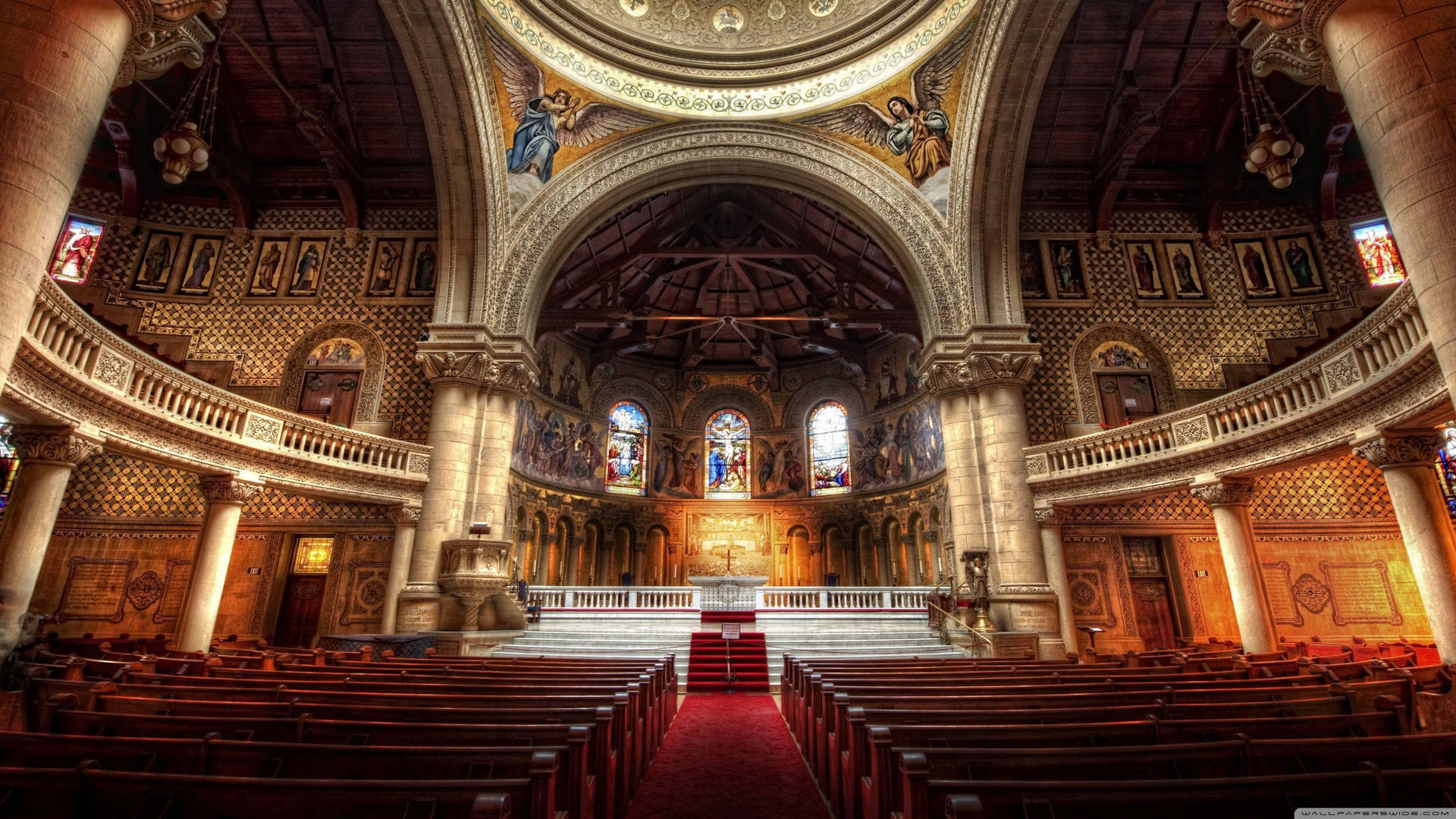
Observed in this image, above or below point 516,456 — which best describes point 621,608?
below

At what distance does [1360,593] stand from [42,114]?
21728 millimetres

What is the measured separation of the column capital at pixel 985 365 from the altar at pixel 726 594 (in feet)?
22.1

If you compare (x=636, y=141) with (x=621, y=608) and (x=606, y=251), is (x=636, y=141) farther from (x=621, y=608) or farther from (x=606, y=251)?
(x=621, y=608)

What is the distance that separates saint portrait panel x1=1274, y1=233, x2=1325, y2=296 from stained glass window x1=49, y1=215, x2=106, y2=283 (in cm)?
2998

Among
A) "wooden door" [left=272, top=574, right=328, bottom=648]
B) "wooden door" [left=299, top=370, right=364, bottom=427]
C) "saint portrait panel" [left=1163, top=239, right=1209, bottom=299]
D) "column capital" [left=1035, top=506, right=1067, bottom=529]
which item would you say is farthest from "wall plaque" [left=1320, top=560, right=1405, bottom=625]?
"wooden door" [left=299, top=370, right=364, bottom=427]

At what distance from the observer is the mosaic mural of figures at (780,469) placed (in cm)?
2441

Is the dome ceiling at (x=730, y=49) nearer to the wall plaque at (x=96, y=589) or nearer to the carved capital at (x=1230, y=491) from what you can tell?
the carved capital at (x=1230, y=491)

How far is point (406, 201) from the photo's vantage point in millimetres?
17391

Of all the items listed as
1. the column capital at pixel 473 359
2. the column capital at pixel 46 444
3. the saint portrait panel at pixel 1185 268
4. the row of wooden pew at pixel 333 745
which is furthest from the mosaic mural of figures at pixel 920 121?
the column capital at pixel 46 444

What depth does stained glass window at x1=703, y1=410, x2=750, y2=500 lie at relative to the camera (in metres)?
24.9

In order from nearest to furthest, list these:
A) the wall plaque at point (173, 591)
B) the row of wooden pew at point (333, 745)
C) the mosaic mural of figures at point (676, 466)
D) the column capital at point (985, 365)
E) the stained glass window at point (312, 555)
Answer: the row of wooden pew at point (333, 745) → the wall plaque at point (173, 591) → the column capital at point (985, 365) → the stained glass window at point (312, 555) → the mosaic mural of figures at point (676, 466)

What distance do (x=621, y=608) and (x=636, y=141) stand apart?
1199 cm

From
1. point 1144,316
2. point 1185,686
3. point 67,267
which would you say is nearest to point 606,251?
point 67,267

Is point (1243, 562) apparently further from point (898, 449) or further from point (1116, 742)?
point (898, 449)
